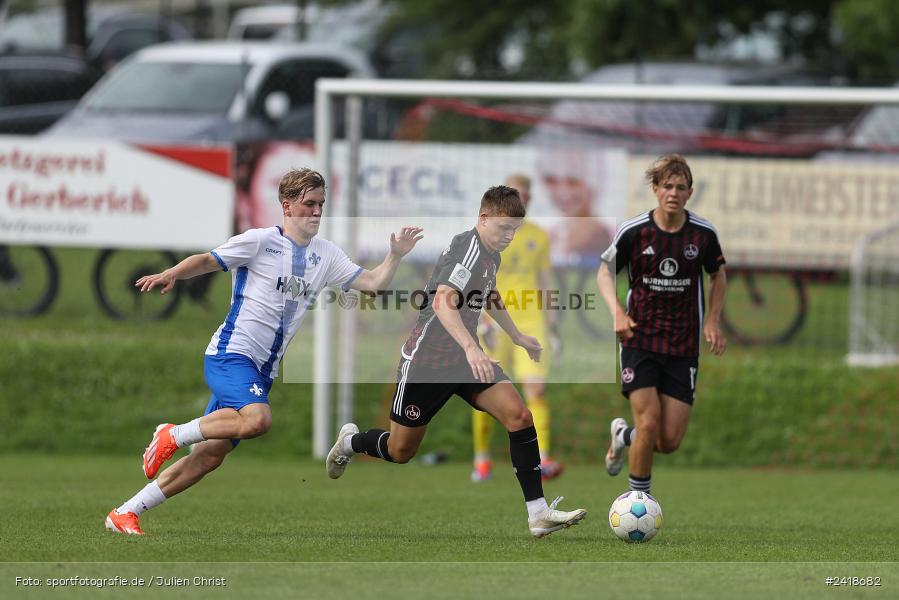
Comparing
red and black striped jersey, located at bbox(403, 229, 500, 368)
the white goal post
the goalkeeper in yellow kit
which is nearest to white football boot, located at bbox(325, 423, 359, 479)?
red and black striped jersey, located at bbox(403, 229, 500, 368)

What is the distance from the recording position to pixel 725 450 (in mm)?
13734

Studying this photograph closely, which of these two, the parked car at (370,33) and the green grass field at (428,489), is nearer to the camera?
the green grass field at (428,489)

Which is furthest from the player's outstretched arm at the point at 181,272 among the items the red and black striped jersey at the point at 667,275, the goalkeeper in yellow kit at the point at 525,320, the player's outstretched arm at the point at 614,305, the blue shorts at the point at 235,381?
the goalkeeper in yellow kit at the point at 525,320

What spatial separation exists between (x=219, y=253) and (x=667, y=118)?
10.6m

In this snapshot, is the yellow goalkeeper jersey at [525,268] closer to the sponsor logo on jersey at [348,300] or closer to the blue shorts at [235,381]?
the sponsor logo on jersey at [348,300]

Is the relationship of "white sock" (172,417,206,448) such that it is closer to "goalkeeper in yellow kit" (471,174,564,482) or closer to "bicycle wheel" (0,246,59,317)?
"goalkeeper in yellow kit" (471,174,564,482)

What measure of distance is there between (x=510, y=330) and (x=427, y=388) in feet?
1.84

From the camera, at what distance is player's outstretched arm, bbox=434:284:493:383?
768 cm

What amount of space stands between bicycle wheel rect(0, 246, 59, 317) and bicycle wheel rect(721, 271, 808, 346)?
6.56m

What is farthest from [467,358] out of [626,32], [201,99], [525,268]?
[626,32]

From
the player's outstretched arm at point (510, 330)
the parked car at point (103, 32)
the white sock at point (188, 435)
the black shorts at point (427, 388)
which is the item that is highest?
the parked car at point (103, 32)

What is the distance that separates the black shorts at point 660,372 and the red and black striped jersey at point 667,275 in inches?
1.9

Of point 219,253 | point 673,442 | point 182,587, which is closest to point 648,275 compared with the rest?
point 673,442

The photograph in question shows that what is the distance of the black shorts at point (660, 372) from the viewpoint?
879 centimetres
